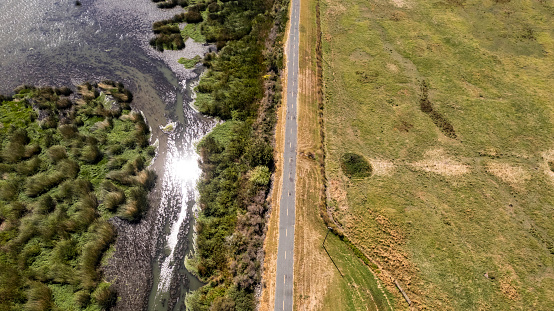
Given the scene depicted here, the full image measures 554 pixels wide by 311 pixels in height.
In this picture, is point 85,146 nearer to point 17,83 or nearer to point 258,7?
point 17,83

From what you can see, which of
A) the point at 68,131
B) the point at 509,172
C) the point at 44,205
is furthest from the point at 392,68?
the point at 44,205

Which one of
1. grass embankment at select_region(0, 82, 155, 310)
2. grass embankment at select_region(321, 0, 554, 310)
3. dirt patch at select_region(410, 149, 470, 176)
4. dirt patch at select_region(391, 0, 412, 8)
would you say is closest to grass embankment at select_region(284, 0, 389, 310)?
grass embankment at select_region(321, 0, 554, 310)

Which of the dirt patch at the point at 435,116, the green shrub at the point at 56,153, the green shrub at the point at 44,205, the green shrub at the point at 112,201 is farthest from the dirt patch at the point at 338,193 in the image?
the green shrub at the point at 56,153

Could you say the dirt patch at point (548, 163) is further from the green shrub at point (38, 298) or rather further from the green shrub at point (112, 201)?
the green shrub at point (38, 298)

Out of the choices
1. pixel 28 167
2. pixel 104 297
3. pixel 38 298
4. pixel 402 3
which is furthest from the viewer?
pixel 402 3

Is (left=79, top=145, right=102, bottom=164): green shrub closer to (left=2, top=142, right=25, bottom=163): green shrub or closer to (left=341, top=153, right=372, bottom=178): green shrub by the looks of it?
(left=2, top=142, right=25, bottom=163): green shrub

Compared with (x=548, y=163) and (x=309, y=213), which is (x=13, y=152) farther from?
(x=548, y=163)
